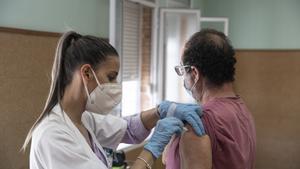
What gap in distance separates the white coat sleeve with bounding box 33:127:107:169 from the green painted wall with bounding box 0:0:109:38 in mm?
1112

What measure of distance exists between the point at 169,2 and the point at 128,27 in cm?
81

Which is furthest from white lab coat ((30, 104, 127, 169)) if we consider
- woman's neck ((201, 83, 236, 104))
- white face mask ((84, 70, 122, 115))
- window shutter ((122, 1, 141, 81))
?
window shutter ((122, 1, 141, 81))

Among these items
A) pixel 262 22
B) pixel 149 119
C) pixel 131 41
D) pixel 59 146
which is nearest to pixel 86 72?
pixel 59 146

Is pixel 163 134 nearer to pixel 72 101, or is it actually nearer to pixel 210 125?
pixel 210 125

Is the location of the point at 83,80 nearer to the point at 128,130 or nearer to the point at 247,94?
the point at 128,130

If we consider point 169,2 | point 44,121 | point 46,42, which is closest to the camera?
point 44,121

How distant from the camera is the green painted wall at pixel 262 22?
530cm

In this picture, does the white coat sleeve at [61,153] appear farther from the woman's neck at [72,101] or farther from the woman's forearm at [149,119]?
the woman's forearm at [149,119]

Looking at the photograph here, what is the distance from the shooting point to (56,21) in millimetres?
2705

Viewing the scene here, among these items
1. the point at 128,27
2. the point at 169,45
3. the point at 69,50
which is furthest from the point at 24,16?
the point at 169,45

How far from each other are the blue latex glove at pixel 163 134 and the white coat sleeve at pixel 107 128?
29 cm

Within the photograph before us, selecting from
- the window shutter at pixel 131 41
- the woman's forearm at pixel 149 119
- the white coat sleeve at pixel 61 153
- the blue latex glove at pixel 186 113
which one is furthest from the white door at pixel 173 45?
the white coat sleeve at pixel 61 153

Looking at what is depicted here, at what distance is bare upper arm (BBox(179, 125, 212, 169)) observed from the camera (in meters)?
1.40

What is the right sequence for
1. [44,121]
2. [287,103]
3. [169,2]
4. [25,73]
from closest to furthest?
[44,121] → [25,73] → [169,2] → [287,103]
